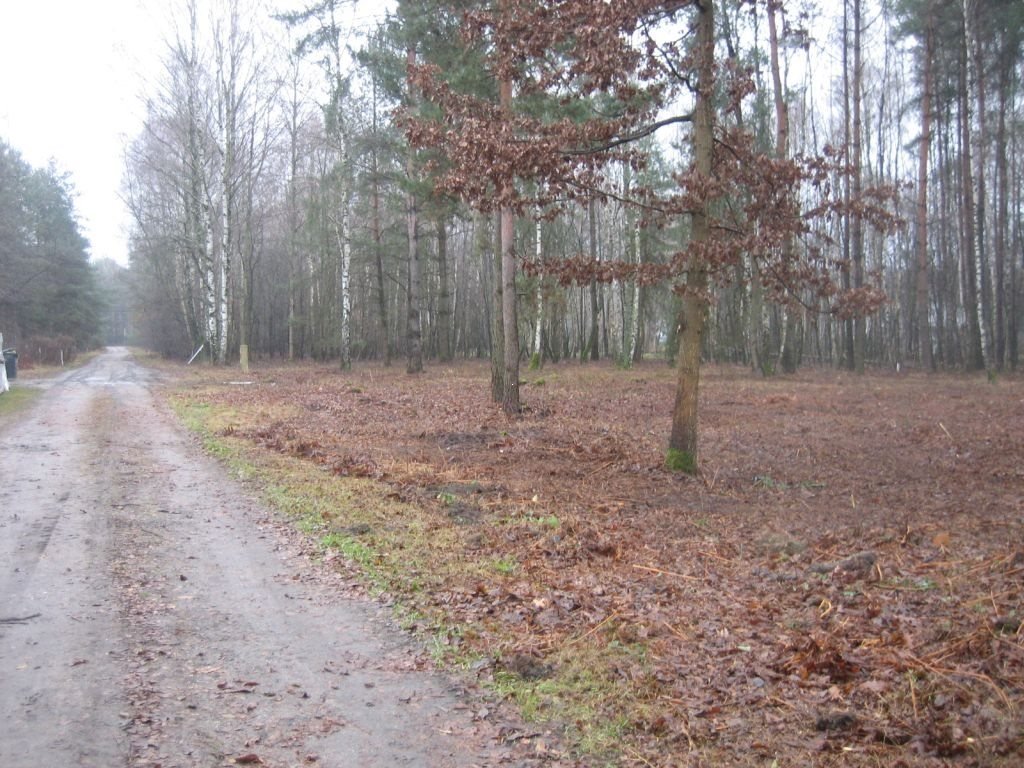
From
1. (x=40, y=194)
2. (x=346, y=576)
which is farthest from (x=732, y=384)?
(x=40, y=194)

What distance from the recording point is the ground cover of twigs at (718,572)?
4.13m

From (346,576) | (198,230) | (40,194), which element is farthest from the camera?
(40,194)

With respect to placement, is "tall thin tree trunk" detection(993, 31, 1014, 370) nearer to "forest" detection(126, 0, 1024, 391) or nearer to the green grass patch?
"forest" detection(126, 0, 1024, 391)

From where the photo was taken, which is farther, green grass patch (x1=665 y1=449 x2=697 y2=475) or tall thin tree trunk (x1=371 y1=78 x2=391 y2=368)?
tall thin tree trunk (x1=371 y1=78 x2=391 y2=368)

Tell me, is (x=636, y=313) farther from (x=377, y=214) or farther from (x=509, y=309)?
(x=509, y=309)

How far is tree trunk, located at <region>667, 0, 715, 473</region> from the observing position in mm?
9812

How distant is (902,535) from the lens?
745cm

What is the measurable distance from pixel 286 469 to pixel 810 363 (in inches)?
1571

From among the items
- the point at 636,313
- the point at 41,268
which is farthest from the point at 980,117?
the point at 41,268

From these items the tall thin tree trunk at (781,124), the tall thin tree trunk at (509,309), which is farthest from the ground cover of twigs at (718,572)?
the tall thin tree trunk at (781,124)

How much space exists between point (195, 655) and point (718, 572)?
4006 millimetres

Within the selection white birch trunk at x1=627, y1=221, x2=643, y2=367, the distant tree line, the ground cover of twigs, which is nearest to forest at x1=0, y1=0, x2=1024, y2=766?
the ground cover of twigs

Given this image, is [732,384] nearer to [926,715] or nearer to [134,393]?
[134,393]

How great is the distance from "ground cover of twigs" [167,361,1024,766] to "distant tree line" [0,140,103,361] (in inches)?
1346
